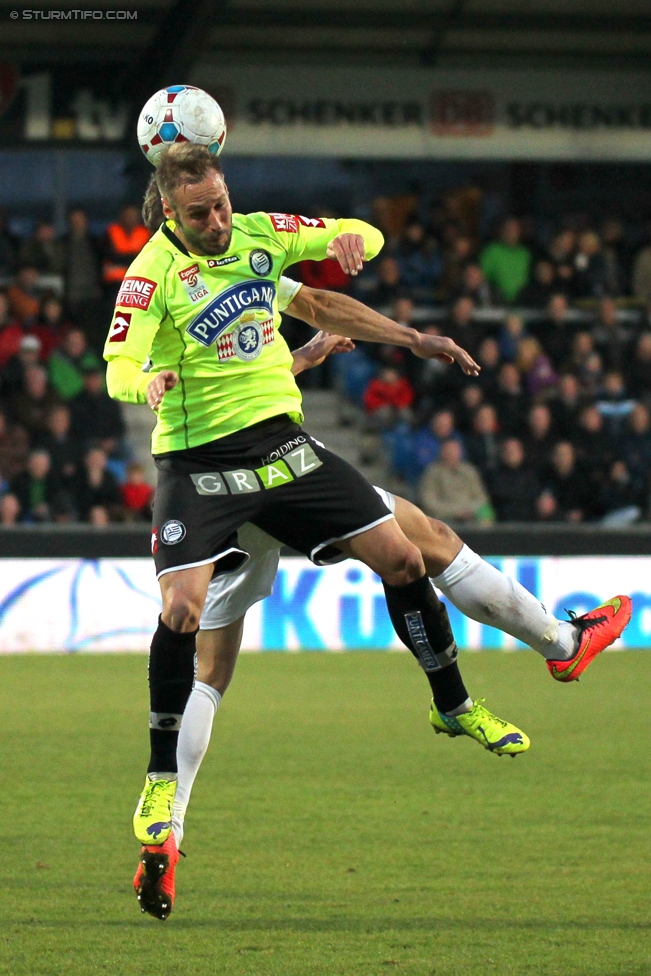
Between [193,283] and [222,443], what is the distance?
49 cm

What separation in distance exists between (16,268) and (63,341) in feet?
3.94

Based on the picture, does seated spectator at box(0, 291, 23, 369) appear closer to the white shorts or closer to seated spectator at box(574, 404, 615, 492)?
seated spectator at box(574, 404, 615, 492)

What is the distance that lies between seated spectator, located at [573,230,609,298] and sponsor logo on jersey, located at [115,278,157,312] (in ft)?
38.5

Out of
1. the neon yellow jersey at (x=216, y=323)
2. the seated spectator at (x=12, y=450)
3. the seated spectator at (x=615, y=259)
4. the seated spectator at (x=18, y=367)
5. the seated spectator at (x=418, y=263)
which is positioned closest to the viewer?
the neon yellow jersey at (x=216, y=323)

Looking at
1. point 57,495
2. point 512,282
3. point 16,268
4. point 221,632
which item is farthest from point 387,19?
point 221,632

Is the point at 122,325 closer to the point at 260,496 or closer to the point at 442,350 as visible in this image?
the point at 260,496

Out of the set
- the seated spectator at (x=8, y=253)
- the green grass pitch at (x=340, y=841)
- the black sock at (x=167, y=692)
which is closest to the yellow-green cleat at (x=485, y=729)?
the green grass pitch at (x=340, y=841)

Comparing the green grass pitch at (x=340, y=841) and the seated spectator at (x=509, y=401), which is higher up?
the seated spectator at (x=509, y=401)

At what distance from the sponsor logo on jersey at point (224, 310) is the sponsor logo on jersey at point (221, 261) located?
0.07 metres

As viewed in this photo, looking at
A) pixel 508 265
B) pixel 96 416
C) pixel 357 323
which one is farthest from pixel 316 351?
pixel 508 265

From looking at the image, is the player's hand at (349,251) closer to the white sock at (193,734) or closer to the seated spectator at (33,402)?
the white sock at (193,734)

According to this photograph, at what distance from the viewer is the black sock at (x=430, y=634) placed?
4.96 meters

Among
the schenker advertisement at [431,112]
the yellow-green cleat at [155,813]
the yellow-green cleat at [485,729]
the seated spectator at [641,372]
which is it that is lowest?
the yellow-green cleat at [155,813]

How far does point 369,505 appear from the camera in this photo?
482 cm
